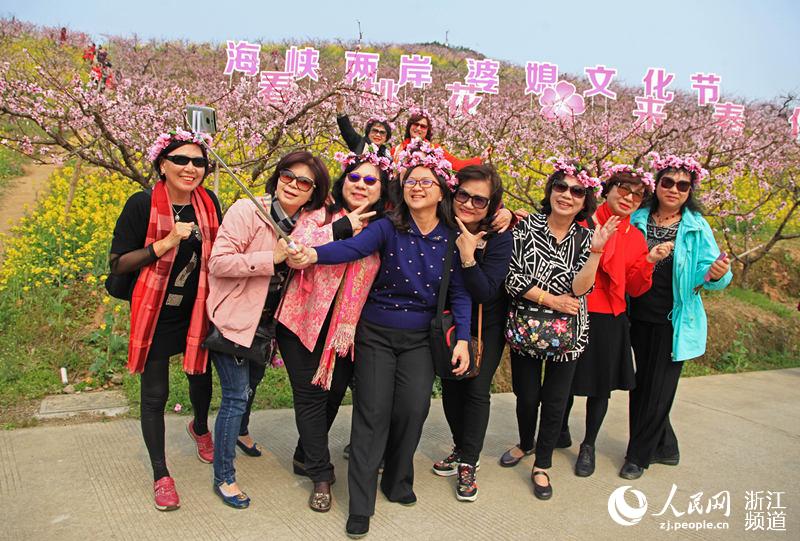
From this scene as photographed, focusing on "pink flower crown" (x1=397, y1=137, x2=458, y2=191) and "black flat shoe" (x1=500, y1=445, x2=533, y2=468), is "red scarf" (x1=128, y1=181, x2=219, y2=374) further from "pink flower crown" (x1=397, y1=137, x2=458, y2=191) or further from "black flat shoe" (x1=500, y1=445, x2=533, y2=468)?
"black flat shoe" (x1=500, y1=445, x2=533, y2=468)

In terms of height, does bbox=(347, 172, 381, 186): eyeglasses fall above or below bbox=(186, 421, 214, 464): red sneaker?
above

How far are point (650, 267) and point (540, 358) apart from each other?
816 mm

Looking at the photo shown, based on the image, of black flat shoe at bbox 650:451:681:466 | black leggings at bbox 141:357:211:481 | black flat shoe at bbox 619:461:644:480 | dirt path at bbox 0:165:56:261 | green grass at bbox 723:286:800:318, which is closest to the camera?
black leggings at bbox 141:357:211:481

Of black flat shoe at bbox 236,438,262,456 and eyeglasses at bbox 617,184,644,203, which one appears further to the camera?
black flat shoe at bbox 236,438,262,456

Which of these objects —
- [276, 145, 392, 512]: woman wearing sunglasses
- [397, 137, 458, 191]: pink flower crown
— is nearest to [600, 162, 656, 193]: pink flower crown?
[397, 137, 458, 191]: pink flower crown

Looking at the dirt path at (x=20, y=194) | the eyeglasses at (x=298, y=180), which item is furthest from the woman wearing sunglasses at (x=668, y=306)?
the dirt path at (x=20, y=194)

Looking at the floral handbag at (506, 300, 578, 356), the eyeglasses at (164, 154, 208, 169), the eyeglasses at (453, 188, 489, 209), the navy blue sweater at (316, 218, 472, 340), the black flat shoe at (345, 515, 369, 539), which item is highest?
the eyeglasses at (164, 154, 208, 169)

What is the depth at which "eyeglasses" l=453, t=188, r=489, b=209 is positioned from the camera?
302 centimetres

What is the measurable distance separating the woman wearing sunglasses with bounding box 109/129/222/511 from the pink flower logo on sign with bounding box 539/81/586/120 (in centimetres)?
589

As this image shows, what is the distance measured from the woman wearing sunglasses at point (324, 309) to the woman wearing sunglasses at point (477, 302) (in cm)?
44

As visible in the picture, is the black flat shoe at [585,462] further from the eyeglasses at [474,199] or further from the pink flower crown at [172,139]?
the pink flower crown at [172,139]

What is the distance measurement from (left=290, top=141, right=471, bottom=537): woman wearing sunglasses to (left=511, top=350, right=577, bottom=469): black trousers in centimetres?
54

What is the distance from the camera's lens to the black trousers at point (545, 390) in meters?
3.34

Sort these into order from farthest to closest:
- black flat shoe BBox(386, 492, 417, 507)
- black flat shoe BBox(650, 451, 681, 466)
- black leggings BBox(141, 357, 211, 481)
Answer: black flat shoe BBox(650, 451, 681, 466)
black flat shoe BBox(386, 492, 417, 507)
black leggings BBox(141, 357, 211, 481)
